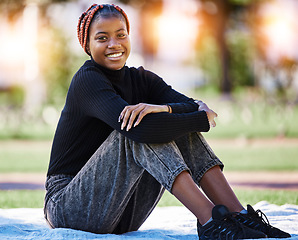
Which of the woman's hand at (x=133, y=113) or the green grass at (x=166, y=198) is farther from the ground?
the woman's hand at (x=133, y=113)

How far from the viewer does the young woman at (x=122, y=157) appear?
255 centimetres

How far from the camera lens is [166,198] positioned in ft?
18.3

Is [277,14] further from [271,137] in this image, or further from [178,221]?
[178,221]

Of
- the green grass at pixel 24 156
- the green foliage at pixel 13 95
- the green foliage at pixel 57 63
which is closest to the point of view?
the green grass at pixel 24 156

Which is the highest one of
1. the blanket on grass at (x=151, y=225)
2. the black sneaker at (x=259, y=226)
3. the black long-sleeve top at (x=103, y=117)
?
the black long-sleeve top at (x=103, y=117)

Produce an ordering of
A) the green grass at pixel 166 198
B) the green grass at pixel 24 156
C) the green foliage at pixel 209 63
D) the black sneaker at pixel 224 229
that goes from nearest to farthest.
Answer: the black sneaker at pixel 224 229 → the green grass at pixel 166 198 → the green grass at pixel 24 156 → the green foliage at pixel 209 63

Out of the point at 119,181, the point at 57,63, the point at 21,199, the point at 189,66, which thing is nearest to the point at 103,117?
the point at 119,181

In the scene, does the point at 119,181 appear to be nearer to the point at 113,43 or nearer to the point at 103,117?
the point at 103,117

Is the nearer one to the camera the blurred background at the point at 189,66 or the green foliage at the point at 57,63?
the blurred background at the point at 189,66

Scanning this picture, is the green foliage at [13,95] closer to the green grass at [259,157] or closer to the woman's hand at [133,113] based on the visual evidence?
the green grass at [259,157]

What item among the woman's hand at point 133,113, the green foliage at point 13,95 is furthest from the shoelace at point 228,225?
the green foliage at point 13,95

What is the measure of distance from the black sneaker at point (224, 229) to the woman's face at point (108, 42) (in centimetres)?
104

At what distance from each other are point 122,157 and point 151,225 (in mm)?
980

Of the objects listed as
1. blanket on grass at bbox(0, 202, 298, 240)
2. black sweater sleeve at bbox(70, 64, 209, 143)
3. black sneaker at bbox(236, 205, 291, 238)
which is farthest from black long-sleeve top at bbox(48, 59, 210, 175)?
black sneaker at bbox(236, 205, 291, 238)
